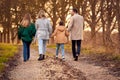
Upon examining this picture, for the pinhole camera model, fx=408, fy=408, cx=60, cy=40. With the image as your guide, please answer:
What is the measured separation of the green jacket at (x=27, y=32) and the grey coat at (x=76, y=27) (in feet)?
4.99

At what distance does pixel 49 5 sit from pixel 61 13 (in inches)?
86.6

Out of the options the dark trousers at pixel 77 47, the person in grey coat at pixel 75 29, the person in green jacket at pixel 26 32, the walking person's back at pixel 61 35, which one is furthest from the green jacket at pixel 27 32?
the dark trousers at pixel 77 47

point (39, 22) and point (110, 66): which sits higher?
point (39, 22)

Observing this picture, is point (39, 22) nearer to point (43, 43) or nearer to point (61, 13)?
point (43, 43)

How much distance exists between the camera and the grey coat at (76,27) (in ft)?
53.8

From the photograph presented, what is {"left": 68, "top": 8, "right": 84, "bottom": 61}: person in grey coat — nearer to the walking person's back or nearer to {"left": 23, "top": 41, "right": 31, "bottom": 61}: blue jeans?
the walking person's back

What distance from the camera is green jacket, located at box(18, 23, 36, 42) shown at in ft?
54.6

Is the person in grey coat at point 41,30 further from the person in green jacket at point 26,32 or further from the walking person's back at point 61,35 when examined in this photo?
the walking person's back at point 61,35

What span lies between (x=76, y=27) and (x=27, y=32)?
6.58 feet

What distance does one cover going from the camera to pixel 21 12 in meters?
51.1

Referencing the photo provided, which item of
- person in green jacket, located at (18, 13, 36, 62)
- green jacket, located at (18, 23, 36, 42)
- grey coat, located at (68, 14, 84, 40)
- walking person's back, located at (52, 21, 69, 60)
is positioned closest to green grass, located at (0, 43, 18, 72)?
person in green jacket, located at (18, 13, 36, 62)

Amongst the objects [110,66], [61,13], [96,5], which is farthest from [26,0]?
[110,66]

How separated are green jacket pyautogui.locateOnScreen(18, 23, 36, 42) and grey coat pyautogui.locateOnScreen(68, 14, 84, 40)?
4.99ft

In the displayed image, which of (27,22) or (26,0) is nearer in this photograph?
(27,22)
